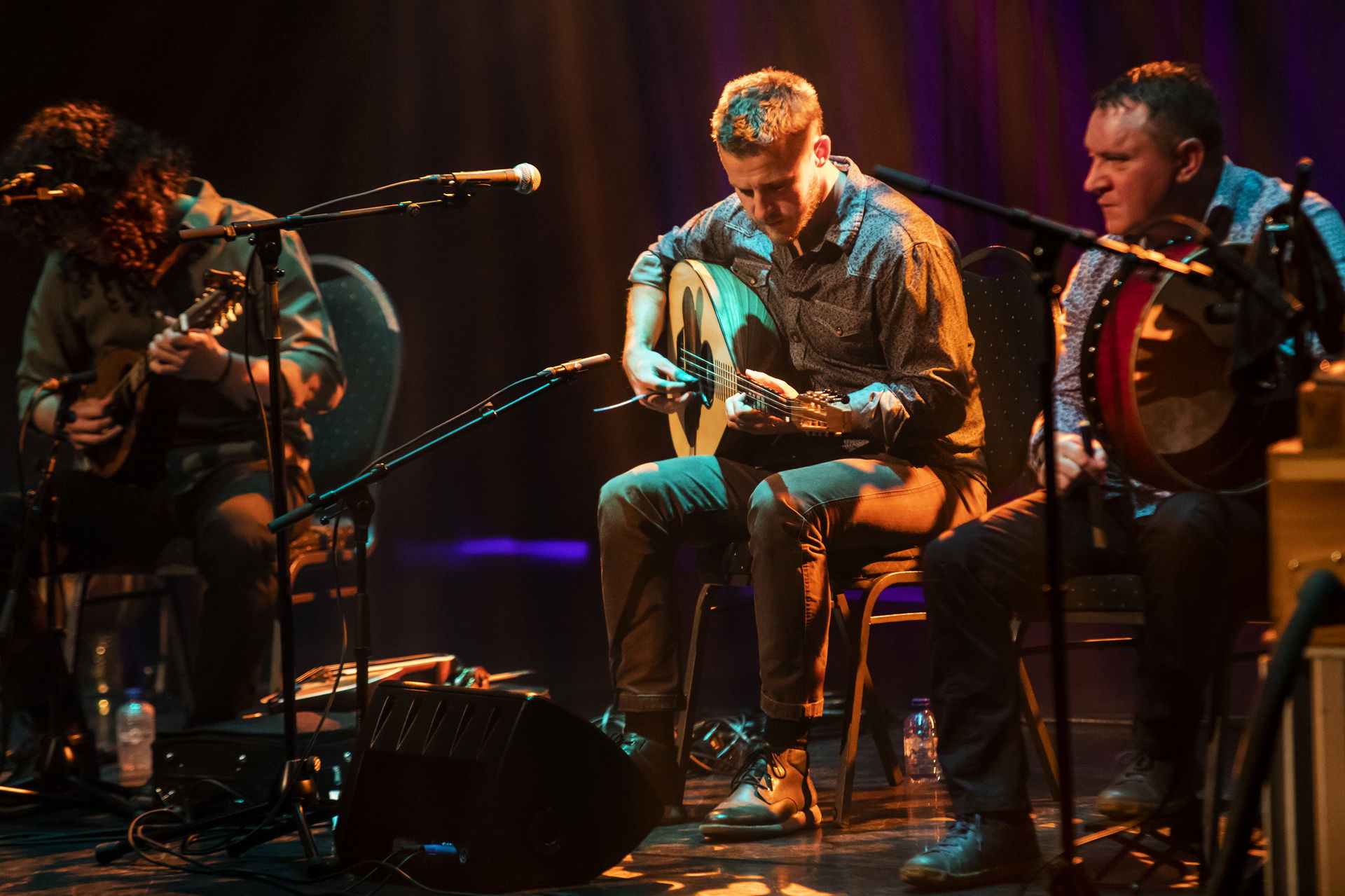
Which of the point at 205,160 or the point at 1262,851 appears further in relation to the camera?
the point at 205,160

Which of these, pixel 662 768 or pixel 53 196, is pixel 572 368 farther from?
pixel 53 196

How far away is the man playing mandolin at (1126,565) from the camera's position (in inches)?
75.5

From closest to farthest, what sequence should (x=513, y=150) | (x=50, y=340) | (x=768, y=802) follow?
(x=768, y=802) → (x=50, y=340) → (x=513, y=150)

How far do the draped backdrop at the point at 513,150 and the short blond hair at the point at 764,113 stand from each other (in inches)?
78.2

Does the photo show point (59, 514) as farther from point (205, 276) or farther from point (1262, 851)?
point (1262, 851)

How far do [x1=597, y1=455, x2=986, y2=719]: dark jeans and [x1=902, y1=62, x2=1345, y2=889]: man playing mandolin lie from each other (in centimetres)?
27

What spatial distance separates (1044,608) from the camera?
7.07ft

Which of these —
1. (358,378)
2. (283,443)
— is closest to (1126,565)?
(283,443)

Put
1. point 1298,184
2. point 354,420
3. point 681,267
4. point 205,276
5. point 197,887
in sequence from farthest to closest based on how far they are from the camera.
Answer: point 354,420
point 681,267
point 205,276
point 197,887
point 1298,184

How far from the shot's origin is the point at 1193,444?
1.88 m

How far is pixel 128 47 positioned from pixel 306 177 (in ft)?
2.62

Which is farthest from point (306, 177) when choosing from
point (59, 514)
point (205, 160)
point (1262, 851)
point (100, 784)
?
point (1262, 851)

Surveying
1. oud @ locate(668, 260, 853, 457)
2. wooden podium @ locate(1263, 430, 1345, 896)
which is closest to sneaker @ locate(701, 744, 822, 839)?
oud @ locate(668, 260, 853, 457)

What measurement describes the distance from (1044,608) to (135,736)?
2.58 metres
